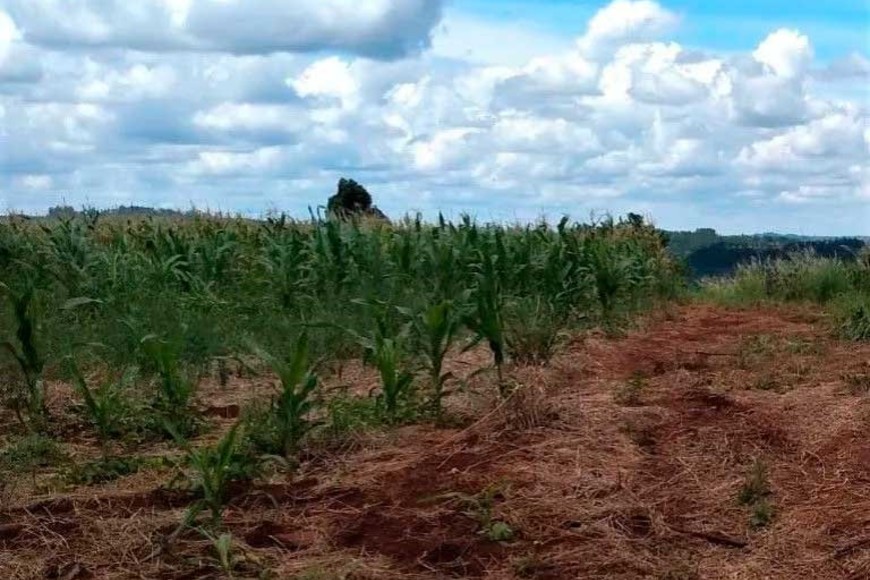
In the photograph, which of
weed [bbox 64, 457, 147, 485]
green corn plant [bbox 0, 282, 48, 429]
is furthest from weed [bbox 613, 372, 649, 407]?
green corn plant [bbox 0, 282, 48, 429]

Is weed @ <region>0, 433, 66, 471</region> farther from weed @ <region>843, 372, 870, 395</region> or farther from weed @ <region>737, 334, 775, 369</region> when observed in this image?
weed @ <region>737, 334, 775, 369</region>

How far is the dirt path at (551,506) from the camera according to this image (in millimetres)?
4191

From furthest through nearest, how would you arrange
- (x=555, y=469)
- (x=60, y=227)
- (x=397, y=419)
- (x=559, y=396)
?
1. (x=60, y=227)
2. (x=559, y=396)
3. (x=397, y=419)
4. (x=555, y=469)

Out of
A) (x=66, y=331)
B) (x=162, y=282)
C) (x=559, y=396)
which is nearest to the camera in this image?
(x=559, y=396)

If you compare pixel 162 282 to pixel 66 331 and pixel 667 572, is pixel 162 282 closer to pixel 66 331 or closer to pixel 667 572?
pixel 66 331

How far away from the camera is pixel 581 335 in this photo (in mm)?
10719

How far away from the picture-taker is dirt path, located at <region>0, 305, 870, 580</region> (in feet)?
13.8

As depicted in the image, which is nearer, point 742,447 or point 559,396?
point 742,447

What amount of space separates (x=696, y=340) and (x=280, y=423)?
20.7ft

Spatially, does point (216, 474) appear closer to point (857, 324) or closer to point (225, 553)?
point (225, 553)

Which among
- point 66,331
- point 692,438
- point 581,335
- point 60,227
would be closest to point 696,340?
point 581,335

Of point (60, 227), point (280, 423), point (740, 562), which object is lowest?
point (740, 562)

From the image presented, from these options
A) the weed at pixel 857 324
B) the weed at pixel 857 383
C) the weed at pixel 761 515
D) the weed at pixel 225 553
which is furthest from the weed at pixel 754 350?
the weed at pixel 225 553

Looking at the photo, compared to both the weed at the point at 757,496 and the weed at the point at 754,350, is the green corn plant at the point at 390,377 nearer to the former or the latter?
the weed at the point at 757,496
